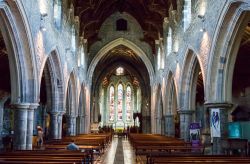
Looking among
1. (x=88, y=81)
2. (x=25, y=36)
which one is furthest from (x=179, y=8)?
(x=88, y=81)

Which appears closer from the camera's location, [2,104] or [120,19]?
[2,104]

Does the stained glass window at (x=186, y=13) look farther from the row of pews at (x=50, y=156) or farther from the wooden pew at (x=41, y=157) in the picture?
the wooden pew at (x=41, y=157)

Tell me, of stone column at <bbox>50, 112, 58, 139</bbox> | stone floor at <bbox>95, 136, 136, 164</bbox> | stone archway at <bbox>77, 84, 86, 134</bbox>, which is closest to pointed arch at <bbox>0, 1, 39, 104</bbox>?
stone floor at <bbox>95, 136, 136, 164</bbox>

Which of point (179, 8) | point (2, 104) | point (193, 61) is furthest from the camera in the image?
point (2, 104)

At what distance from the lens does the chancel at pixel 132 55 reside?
15242 millimetres

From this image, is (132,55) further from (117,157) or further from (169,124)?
(117,157)

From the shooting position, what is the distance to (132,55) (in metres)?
48.1

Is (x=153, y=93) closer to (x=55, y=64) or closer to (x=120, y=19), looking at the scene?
(x=120, y=19)

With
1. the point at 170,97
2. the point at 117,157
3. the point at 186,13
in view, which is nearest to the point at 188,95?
the point at 186,13

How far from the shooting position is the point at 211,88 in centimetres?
1708

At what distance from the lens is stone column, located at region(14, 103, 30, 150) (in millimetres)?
16406

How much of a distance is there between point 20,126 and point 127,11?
2720 cm

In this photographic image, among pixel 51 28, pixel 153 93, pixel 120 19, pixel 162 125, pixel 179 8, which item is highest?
pixel 120 19

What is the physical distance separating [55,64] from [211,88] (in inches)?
443
